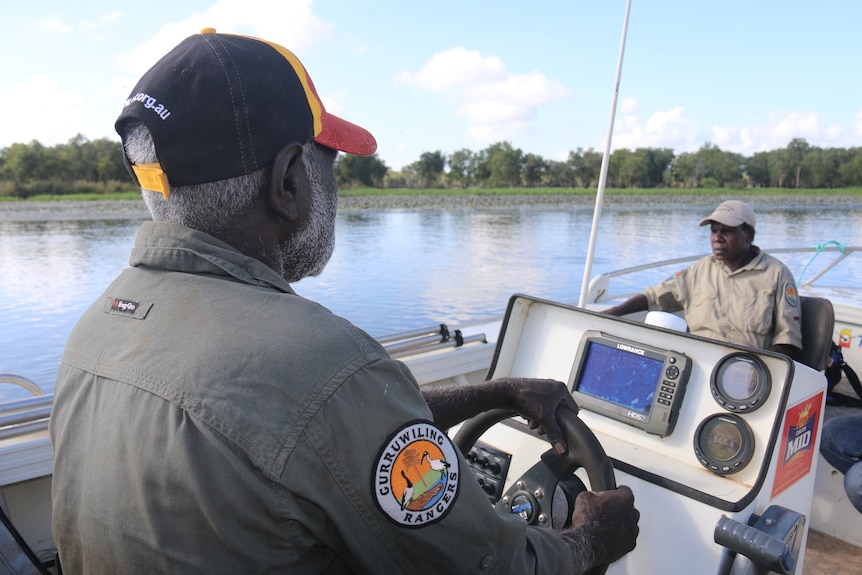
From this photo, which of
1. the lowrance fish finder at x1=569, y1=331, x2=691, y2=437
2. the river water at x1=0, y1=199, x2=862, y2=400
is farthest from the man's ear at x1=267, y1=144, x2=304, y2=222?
the river water at x1=0, y1=199, x2=862, y2=400

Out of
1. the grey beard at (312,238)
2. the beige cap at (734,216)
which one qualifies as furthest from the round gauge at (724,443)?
the beige cap at (734,216)

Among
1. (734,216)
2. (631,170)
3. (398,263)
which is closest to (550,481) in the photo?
(734,216)

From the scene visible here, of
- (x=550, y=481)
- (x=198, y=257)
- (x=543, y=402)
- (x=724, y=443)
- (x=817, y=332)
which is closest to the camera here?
(x=198, y=257)

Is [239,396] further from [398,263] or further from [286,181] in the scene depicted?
[398,263]

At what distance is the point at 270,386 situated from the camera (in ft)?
2.39

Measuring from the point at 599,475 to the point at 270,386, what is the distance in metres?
0.82

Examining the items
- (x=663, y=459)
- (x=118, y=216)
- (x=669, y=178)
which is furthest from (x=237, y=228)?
(x=669, y=178)

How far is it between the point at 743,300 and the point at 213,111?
303 cm

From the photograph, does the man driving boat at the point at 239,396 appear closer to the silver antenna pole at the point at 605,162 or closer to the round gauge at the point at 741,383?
the round gauge at the point at 741,383

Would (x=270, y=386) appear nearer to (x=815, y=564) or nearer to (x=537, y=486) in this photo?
(x=537, y=486)

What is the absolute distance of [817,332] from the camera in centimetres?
304

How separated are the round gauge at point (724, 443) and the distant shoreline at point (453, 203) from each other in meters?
26.9

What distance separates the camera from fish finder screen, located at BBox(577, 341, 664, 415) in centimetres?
173

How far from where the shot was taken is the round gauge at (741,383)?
157cm
